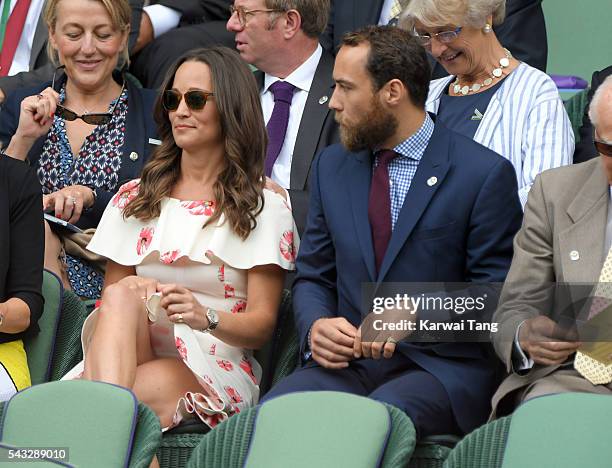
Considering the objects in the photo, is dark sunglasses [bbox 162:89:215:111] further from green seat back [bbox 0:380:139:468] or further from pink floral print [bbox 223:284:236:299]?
green seat back [bbox 0:380:139:468]

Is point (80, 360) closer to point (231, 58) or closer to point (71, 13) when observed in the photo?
point (231, 58)

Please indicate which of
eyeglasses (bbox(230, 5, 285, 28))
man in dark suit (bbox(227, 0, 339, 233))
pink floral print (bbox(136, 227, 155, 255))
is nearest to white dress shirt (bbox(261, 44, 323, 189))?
man in dark suit (bbox(227, 0, 339, 233))

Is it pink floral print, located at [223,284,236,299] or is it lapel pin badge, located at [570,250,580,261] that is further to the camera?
pink floral print, located at [223,284,236,299]

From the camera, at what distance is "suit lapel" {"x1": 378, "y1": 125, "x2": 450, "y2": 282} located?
4.73 meters

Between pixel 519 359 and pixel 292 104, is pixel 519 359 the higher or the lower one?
the lower one

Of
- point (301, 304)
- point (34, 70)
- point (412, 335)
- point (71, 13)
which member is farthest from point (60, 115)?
point (412, 335)

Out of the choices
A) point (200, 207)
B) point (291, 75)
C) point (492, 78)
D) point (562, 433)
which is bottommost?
point (562, 433)

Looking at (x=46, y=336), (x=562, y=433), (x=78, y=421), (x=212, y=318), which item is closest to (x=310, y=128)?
(x=212, y=318)

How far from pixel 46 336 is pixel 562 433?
211 cm

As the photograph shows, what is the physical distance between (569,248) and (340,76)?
108 centimetres

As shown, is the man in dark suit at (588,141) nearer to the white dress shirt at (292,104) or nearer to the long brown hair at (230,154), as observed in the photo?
the white dress shirt at (292,104)

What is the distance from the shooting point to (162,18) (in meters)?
7.28

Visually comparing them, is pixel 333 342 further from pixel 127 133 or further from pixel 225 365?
pixel 127 133

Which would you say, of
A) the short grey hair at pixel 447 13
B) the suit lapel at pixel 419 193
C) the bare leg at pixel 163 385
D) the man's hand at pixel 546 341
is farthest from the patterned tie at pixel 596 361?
the short grey hair at pixel 447 13
